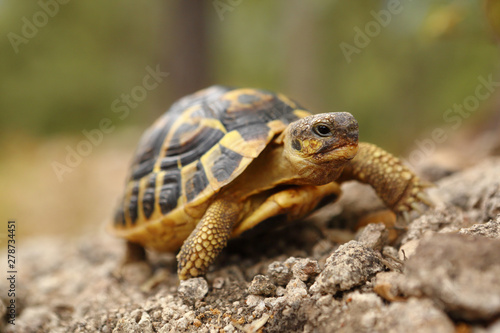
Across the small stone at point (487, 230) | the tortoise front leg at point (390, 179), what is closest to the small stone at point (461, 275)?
the small stone at point (487, 230)

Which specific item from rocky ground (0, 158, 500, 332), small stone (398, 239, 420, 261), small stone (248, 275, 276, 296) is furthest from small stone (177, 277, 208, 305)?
small stone (398, 239, 420, 261)

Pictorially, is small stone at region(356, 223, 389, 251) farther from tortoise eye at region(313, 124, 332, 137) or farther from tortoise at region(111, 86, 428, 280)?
tortoise eye at region(313, 124, 332, 137)

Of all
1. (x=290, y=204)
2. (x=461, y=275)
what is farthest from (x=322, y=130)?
(x=461, y=275)

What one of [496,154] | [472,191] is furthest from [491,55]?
[472,191]

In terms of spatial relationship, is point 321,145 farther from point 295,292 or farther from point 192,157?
point 192,157

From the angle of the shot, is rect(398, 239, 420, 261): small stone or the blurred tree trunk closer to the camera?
rect(398, 239, 420, 261): small stone

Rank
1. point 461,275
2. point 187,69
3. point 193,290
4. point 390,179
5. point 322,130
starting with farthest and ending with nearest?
point 187,69, point 390,179, point 193,290, point 322,130, point 461,275
